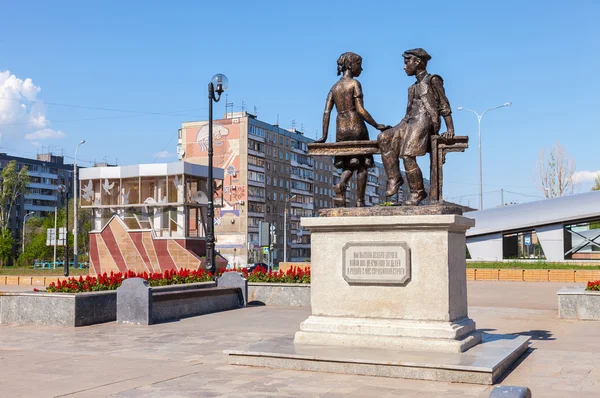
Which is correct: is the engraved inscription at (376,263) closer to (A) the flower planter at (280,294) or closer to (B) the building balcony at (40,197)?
(A) the flower planter at (280,294)

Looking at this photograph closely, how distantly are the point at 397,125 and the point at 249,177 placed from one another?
8140cm

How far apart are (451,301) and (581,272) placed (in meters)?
32.0

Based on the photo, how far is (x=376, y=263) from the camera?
32.8ft

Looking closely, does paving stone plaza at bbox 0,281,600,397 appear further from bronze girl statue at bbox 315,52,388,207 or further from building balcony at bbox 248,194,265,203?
building balcony at bbox 248,194,265,203

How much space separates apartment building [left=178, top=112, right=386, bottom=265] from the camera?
3546 inches

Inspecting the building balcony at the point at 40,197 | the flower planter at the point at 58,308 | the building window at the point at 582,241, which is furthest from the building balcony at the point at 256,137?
Answer: the flower planter at the point at 58,308

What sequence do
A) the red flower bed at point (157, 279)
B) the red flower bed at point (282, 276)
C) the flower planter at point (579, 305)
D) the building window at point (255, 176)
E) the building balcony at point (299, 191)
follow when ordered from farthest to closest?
the building balcony at point (299, 191)
the building window at point (255, 176)
the red flower bed at point (282, 276)
the flower planter at point (579, 305)
the red flower bed at point (157, 279)

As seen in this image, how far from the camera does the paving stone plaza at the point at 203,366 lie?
792 centimetres

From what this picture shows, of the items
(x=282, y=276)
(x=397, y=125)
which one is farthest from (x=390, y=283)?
(x=282, y=276)

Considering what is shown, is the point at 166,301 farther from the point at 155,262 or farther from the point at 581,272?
the point at 581,272

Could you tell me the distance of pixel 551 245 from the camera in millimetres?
55219

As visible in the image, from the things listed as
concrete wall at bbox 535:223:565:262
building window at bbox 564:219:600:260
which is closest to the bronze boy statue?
concrete wall at bbox 535:223:565:262

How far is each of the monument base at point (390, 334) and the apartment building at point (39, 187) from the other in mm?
120324

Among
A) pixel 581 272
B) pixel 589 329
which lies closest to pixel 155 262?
pixel 581 272
